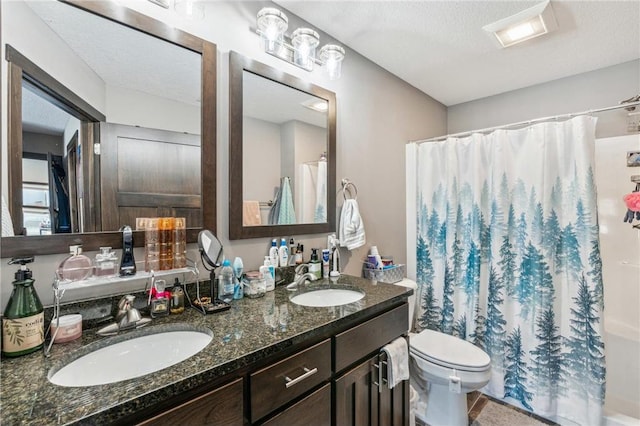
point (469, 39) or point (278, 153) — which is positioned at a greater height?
point (469, 39)

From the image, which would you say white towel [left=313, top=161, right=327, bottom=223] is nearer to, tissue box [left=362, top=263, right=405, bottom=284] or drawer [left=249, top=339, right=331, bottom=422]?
tissue box [left=362, top=263, right=405, bottom=284]

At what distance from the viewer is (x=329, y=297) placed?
5.08 ft

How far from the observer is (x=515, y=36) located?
1.81 metres

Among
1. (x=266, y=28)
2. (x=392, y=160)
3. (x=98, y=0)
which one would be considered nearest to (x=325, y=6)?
(x=266, y=28)

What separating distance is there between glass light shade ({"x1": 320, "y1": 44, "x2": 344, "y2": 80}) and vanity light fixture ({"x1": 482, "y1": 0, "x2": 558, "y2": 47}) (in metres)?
0.88

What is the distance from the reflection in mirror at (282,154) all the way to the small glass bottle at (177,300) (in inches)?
17.0

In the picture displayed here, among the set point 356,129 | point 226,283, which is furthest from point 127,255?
point 356,129

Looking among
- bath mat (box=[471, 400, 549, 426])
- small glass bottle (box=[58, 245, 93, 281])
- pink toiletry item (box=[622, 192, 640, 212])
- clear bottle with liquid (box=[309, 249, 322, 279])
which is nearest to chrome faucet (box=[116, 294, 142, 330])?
small glass bottle (box=[58, 245, 93, 281])

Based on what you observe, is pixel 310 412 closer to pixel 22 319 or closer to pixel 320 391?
pixel 320 391

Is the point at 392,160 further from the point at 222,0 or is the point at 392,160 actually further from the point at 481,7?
the point at 222,0

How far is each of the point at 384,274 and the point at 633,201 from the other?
5.20 feet

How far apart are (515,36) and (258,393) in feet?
7.66

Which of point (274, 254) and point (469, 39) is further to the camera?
point (469, 39)

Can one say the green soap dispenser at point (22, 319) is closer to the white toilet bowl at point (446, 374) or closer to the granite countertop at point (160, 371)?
the granite countertop at point (160, 371)
